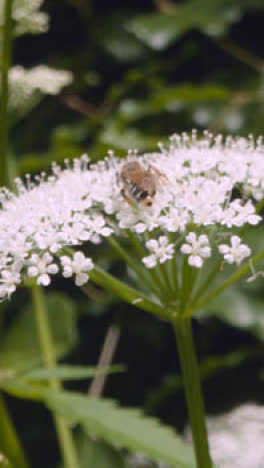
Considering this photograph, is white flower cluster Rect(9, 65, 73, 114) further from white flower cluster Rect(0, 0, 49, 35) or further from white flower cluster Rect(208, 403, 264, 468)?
white flower cluster Rect(208, 403, 264, 468)

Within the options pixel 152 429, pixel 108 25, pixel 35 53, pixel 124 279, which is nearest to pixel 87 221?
pixel 152 429

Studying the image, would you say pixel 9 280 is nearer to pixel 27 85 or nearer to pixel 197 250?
pixel 197 250

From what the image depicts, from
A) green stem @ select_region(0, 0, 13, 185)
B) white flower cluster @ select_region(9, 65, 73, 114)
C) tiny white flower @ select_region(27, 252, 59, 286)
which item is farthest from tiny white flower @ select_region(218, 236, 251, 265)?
white flower cluster @ select_region(9, 65, 73, 114)

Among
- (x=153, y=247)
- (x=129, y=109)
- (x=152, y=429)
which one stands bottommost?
(x=152, y=429)

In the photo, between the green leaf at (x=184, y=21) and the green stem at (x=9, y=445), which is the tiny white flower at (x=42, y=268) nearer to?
the green stem at (x=9, y=445)

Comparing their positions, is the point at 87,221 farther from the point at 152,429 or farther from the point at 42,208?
the point at 152,429

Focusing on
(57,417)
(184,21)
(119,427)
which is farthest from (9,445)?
(184,21)
